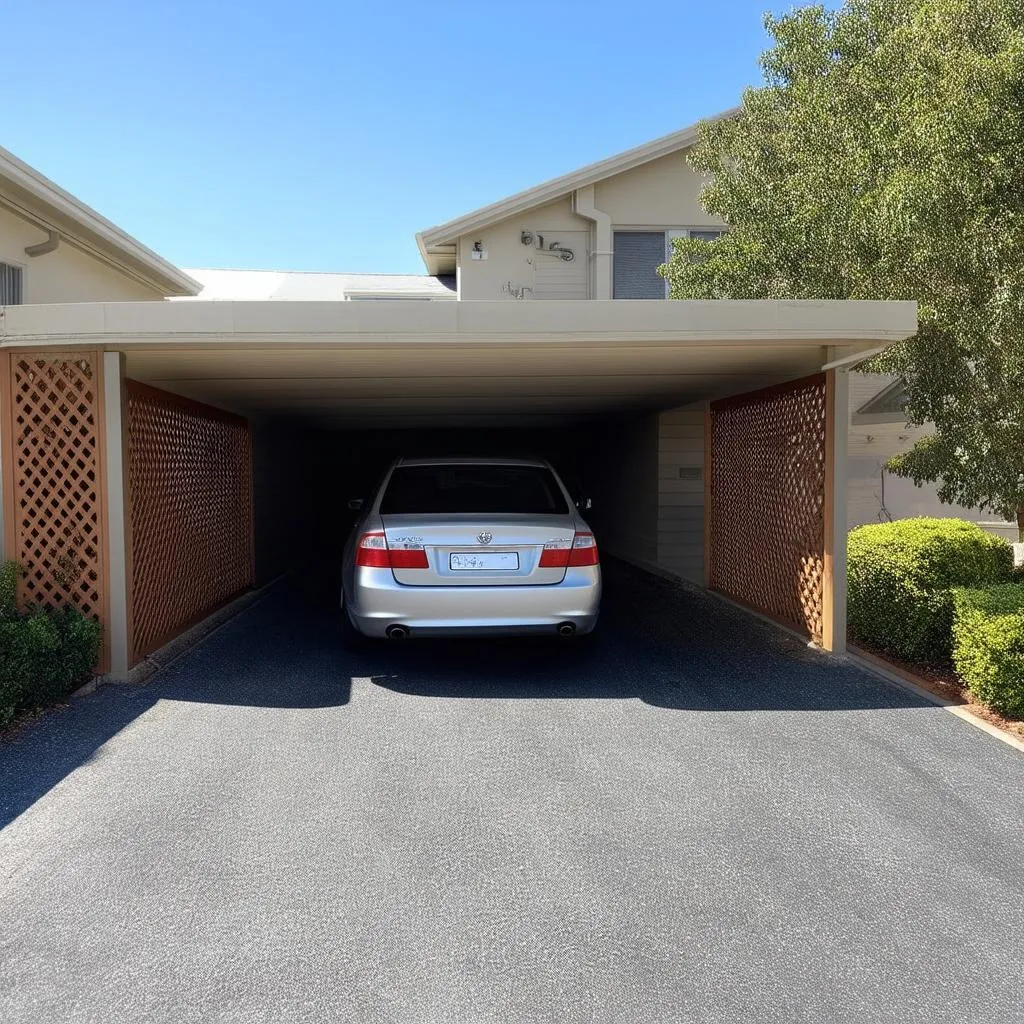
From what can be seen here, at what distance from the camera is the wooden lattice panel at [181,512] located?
6102 mm

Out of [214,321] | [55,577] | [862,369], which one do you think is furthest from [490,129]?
[55,577]

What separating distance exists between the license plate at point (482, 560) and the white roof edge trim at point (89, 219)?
4.77m

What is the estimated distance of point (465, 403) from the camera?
9.38 m

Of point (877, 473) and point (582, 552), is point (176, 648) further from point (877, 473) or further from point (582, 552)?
point (877, 473)

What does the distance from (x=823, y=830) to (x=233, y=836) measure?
232 centimetres

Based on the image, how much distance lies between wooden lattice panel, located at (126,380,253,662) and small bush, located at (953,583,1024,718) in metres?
5.23

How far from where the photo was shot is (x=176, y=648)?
21.1 feet

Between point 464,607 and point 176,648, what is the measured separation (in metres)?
2.44

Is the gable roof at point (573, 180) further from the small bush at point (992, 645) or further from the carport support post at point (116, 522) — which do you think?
the small bush at point (992, 645)

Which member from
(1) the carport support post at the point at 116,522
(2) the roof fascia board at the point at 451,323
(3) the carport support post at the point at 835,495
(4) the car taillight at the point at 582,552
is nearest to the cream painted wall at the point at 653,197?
(3) the carport support post at the point at 835,495

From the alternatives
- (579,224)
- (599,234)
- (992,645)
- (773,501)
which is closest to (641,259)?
(599,234)

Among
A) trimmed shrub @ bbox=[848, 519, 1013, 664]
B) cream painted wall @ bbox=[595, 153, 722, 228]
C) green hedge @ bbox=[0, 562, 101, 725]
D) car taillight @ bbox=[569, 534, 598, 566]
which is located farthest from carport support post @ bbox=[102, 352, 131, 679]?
cream painted wall @ bbox=[595, 153, 722, 228]

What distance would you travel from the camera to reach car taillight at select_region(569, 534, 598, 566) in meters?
5.64

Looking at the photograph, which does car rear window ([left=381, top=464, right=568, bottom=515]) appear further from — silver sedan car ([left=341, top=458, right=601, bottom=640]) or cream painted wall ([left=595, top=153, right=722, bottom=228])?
cream painted wall ([left=595, top=153, right=722, bottom=228])
